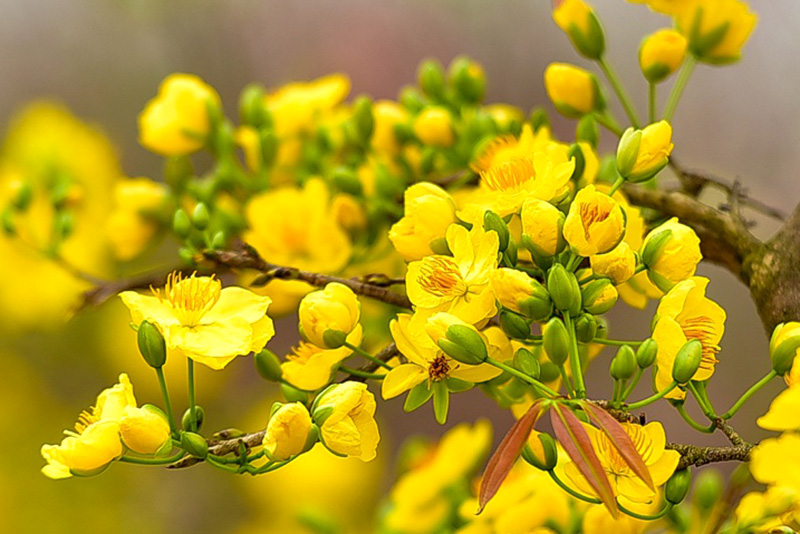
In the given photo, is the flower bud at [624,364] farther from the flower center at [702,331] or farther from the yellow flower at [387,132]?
the yellow flower at [387,132]

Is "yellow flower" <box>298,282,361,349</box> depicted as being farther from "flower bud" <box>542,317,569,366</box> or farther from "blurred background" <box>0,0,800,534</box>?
"blurred background" <box>0,0,800,534</box>

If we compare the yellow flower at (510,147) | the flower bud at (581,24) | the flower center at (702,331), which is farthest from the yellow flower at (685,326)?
the flower bud at (581,24)

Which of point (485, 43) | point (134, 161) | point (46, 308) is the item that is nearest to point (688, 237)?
point (46, 308)

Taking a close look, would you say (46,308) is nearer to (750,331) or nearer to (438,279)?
(438,279)

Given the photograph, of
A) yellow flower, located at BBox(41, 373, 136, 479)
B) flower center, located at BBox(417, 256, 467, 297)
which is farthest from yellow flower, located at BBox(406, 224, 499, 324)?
yellow flower, located at BBox(41, 373, 136, 479)

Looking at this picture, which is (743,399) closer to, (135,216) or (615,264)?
(615,264)

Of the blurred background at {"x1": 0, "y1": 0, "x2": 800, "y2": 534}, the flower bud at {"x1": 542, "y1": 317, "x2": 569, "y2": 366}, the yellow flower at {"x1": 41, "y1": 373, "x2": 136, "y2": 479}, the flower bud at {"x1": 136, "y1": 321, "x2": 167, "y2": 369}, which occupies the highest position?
the flower bud at {"x1": 542, "y1": 317, "x2": 569, "y2": 366}
